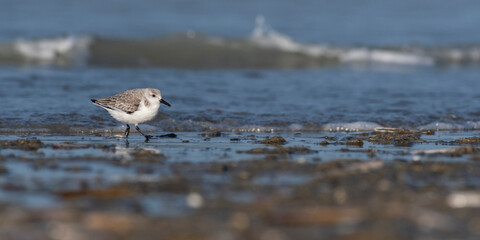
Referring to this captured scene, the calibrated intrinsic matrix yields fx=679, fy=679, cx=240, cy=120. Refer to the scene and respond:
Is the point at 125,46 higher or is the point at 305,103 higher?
the point at 125,46

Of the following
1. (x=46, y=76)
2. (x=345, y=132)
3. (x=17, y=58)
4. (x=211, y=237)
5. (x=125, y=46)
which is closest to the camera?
(x=211, y=237)

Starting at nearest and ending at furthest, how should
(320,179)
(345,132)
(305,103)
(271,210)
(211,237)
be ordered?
(211,237) → (271,210) → (320,179) → (345,132) → (305,103)

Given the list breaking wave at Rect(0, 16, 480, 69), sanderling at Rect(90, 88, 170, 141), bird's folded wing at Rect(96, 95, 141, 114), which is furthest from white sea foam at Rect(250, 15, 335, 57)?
bird's folded wing at Rect(96, 95, 141, 114)

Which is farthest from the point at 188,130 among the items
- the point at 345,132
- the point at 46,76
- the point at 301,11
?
the point at 301,11

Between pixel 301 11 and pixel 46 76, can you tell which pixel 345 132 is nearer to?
pixel 46 76

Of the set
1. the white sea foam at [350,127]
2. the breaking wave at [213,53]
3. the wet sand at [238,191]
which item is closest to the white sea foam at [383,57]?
the breaking wave at [213,53]

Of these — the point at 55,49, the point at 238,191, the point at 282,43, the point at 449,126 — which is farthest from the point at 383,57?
the point at 238,191

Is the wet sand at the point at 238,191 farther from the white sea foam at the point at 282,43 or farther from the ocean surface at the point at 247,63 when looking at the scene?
the white sea foam at the point at 282,43

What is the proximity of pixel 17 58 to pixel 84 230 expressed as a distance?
13388 millimetres

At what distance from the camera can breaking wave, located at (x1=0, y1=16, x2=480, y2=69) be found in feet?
54.6

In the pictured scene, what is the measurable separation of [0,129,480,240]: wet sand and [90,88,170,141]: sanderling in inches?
28.0

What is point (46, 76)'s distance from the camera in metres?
13.0

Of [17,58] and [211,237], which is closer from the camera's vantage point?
[211,237]

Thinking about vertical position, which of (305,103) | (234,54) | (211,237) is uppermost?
(234,54)
